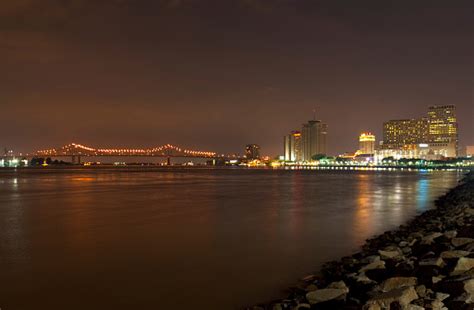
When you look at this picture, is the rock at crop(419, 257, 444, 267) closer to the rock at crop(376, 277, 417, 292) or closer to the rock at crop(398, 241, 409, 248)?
the rock at crop(376, 277, 417, 292)

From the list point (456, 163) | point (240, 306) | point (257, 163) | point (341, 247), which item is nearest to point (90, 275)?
point (240, 306)

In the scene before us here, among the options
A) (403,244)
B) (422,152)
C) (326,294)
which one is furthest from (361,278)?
(422,152)

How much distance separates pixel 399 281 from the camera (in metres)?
5.52

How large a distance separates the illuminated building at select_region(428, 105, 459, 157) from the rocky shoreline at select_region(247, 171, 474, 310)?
191m

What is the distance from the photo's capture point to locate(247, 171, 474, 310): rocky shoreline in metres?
4.82

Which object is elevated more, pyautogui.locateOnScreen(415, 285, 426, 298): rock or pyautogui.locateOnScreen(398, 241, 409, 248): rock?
pyautogui.locateOnScreen(415, 285, 426, 298): rock

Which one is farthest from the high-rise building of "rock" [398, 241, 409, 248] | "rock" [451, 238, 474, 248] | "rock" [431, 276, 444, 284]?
"rock" [431, 276, 444, 284]

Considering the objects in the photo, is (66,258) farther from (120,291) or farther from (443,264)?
(443,264)

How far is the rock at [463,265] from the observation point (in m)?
5.82

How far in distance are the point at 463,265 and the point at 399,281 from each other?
1074 mm

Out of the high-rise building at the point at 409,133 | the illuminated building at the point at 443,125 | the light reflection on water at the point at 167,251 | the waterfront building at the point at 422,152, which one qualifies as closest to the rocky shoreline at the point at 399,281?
the light reflection on water at the point at 167,251

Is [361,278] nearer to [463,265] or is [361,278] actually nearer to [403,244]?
[463,265]

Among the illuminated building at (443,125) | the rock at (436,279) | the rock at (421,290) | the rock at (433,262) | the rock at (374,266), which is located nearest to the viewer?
the rock at (421,290)

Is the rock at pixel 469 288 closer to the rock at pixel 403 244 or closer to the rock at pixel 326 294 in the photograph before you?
the rock at pixel 326 294
